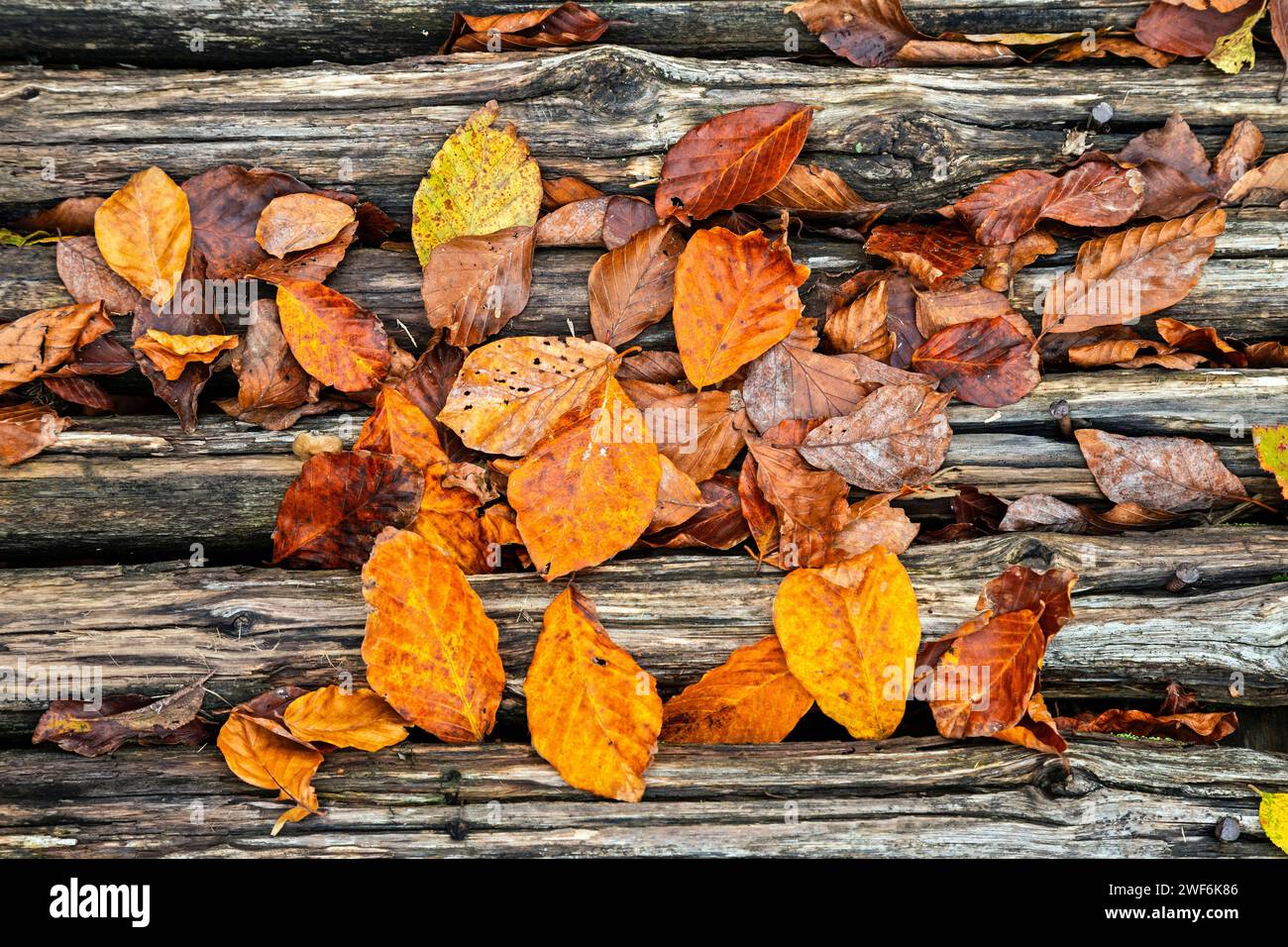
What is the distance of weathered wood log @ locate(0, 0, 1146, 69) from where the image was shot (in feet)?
9.12

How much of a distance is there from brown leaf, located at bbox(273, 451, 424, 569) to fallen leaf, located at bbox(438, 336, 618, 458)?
215mm

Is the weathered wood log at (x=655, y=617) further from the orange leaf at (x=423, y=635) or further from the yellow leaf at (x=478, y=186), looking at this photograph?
the yellow leaf at (x=478, y=186)

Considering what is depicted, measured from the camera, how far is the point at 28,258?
8.61ft

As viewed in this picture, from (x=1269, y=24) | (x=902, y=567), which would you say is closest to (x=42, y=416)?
(x=902, y=567)

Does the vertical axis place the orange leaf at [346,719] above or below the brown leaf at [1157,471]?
below

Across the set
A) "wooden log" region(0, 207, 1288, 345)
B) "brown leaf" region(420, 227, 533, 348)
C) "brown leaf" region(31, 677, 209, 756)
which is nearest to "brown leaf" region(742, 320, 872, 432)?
"wooden log" region(0, 207, 1288, 345)

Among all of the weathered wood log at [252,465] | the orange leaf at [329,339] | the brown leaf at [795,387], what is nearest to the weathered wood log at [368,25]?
the orange leaf at [329,339]

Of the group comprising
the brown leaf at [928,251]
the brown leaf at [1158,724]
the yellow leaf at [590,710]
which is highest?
the brown leaf at [928,251]

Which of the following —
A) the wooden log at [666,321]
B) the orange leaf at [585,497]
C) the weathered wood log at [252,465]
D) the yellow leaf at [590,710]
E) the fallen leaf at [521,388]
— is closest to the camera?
the yellow leaf at [590,710]

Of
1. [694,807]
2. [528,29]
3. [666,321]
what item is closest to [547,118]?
[528,29]

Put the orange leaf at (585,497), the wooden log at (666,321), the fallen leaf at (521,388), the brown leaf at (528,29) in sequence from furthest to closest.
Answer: the brown leaf at (528,29)
the wooden log at (666,321)
the fallen leaf at (521,388)
the orange leaf at (585,497)

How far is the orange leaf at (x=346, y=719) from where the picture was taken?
220cm

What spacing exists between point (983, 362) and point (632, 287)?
106 cm

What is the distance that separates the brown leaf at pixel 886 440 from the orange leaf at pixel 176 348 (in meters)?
1.73
